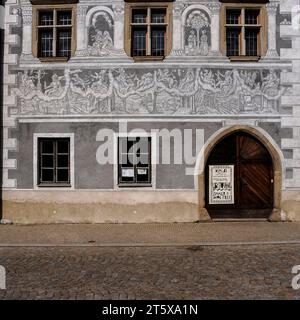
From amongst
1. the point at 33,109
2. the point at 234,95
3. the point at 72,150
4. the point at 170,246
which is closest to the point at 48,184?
the point at 72,150

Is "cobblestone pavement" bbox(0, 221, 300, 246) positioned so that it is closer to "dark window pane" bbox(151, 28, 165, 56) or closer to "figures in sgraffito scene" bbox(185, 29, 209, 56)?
"figures in sgraffito scene" bbox(185, 29, 209, 56)

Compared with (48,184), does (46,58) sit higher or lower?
higher

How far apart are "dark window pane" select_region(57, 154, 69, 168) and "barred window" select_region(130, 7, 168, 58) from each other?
3867mm

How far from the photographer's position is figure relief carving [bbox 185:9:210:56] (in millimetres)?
11578

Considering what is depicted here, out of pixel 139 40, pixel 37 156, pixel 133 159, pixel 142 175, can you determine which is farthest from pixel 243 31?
pixel 37 156

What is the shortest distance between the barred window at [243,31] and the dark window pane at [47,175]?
22.1 ft

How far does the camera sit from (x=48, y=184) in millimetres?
11602

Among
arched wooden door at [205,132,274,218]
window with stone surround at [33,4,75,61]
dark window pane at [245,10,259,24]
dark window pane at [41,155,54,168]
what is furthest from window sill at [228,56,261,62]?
dark window pane at [41,155,54,168]

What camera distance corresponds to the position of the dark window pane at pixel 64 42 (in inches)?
467

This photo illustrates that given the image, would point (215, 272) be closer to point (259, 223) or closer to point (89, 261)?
point (89, 261)

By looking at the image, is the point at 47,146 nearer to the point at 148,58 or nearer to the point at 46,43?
the point at 46,43

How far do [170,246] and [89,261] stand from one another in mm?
2133

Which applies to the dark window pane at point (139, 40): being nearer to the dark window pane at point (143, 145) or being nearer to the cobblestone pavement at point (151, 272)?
the dark window pane at point (143, 145)

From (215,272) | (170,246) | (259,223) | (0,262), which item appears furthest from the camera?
(259,223)
